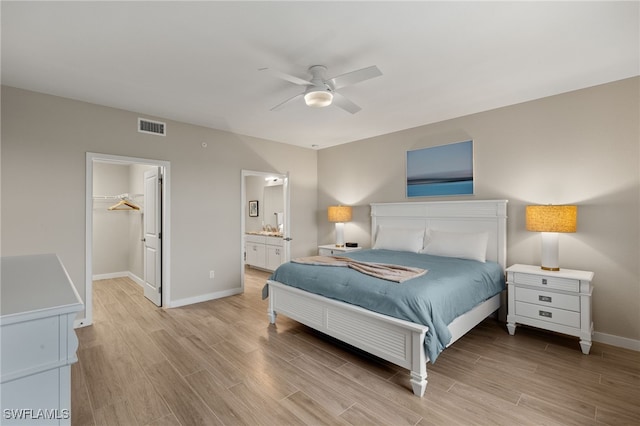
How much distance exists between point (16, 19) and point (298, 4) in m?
1.94

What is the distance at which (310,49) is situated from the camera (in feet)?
7.86

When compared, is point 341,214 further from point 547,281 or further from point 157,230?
point 547,281

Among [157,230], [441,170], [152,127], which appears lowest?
[157,230]

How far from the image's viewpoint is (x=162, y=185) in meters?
4.20

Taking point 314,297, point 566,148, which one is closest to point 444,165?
point 566,148

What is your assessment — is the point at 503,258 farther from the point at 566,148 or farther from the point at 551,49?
the point at 551,49

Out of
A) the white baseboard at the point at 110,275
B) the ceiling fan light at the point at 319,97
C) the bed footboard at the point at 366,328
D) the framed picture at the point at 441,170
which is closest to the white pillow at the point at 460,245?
the framed picture at the point at 441,170

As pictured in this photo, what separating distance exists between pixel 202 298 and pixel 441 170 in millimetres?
3980

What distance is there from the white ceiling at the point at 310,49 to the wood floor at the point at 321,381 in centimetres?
264

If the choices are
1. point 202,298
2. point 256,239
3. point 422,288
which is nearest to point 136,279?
point 202,298

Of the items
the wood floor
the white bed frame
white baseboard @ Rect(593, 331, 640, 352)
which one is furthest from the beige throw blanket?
white baseboard @ Rect(593, 331, 640, 352)

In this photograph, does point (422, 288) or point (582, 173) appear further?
point (582, 173)

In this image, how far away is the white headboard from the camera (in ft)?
12.0

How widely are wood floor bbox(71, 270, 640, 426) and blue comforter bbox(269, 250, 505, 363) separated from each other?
1.52ft
